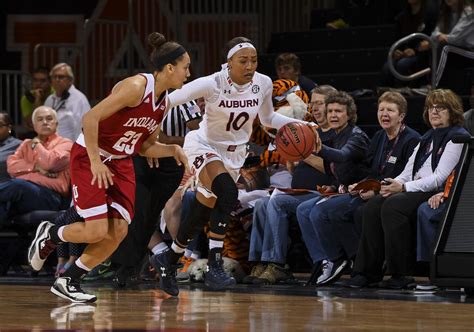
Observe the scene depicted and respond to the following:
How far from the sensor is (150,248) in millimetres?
9898

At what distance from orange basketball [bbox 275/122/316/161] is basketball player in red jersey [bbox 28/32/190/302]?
1.18 m

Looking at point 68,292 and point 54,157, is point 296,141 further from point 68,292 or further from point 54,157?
point 54,157

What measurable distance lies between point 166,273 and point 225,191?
0.71 metres

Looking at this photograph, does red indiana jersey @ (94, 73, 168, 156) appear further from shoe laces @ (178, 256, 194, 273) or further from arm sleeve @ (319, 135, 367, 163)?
shoe laces @ (178, 256, 194, 273)

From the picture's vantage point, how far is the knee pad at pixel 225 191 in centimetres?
847

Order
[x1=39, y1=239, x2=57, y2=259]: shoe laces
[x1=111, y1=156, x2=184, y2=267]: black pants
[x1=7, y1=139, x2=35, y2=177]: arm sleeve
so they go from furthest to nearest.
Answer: [x1=7, y1=139, x2=35, y2=177]: arm sleeve < [x1=111, y1=156, x2=184, y2=267]: black pants < [x1=39, y1=239, x2=57, y2=259]: shoe laces

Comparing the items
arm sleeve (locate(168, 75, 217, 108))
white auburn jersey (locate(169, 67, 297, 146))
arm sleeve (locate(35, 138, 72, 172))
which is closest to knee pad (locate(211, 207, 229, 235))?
white auburn jersey (locate(169, 67, 297, 146))

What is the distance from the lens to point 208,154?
8750 millimetres

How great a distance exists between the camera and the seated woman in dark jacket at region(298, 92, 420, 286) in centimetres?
888

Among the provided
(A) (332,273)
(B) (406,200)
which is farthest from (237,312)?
(A) (332,273)

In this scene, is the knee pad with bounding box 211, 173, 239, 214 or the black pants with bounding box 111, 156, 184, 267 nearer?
the knee pad with bounding box 211, 173, 239, 214

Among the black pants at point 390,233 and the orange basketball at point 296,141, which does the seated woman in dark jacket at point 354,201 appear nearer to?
the black pants at point 390,233

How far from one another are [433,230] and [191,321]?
2.41m

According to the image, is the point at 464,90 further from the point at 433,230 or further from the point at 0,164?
the point at 0,164
